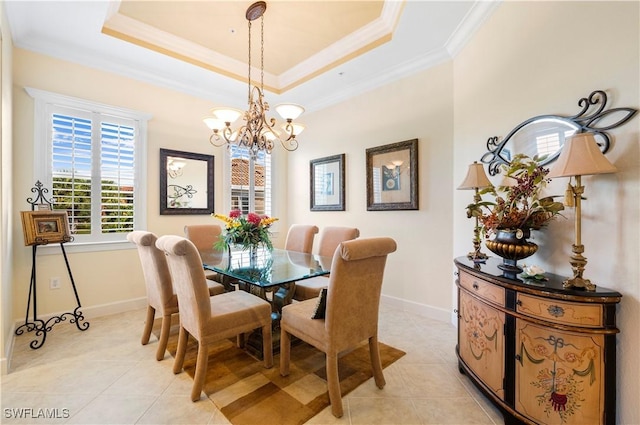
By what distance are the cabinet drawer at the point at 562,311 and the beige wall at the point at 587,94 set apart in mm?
231

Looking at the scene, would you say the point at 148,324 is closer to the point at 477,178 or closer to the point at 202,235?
the point at 202,235

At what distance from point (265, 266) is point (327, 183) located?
2235 millimetres

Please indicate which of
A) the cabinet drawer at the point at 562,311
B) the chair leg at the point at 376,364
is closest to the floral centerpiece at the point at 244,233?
the chair leg at the point at 376,364

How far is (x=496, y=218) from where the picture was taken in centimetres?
183

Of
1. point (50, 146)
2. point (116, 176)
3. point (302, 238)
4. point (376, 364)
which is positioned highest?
point (50, 146)

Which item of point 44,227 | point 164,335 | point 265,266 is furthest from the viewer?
point 44,227

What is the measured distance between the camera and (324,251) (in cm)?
318

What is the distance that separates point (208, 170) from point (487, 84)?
359 cm

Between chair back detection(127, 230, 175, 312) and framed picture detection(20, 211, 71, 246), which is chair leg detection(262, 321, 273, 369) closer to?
chair back detection(127, 230, 175, 312)

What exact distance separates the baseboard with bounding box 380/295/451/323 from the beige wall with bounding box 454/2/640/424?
1.43 metres

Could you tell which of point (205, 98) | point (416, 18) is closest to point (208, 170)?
point (205, 98)

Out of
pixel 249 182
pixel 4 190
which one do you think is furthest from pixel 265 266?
pixel 249 182

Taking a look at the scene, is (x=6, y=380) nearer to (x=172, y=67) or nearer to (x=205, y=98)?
(x=172, y=67)

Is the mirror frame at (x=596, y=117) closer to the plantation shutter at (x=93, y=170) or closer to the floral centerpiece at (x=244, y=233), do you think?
the floral centerpiece at (x=244, y=233)
